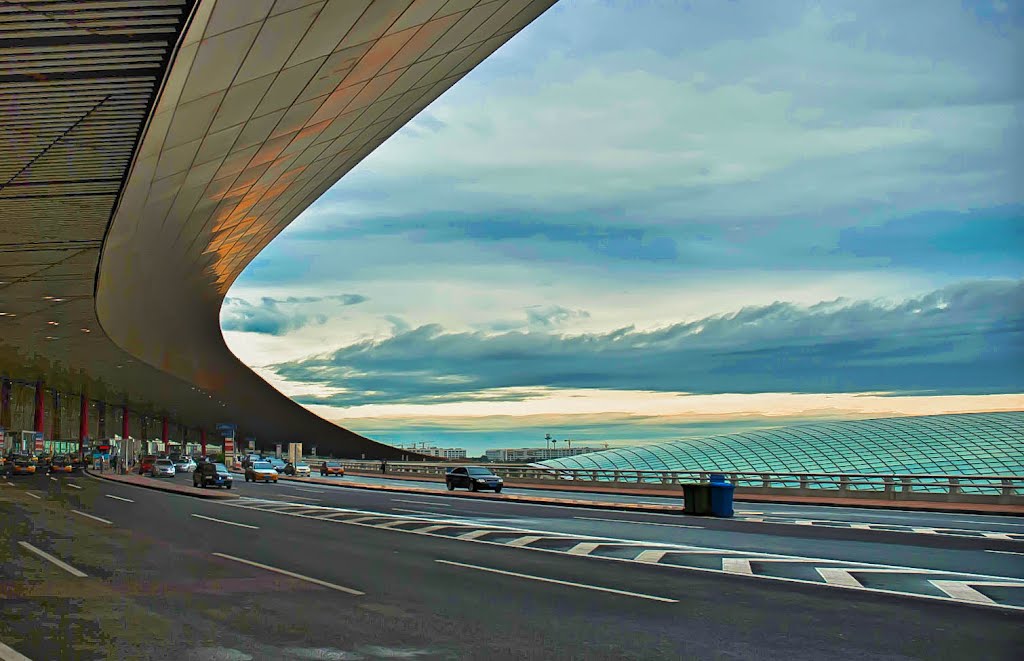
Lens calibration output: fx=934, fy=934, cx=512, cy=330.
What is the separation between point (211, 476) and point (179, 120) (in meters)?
28.3

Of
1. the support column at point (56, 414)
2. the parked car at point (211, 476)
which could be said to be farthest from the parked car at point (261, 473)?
the support column at point (56, 414)

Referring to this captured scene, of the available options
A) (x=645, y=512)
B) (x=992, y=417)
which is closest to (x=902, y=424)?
(x=992, y=417)

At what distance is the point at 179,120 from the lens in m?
21.0

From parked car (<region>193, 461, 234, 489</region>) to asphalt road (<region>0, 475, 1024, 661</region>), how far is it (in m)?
26.1

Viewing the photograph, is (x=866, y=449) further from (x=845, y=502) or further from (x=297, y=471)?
(x=297, y=471)

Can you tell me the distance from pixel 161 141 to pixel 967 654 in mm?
19653

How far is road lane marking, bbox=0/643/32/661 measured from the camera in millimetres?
8222

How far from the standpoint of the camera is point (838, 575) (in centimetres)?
1411

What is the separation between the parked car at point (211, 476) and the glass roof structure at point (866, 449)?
34.8 m

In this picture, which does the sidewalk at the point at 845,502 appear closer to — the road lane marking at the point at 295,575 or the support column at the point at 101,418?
the road lane marking at the point at 295,575

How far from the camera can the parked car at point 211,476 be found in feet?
150

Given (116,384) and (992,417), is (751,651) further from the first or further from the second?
(116,384)

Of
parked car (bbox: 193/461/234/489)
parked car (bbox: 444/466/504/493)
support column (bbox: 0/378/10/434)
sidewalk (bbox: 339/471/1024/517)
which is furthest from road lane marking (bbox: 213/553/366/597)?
support column (bbox: 0/378/10/434)

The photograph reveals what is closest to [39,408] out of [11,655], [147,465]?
[147,465]
